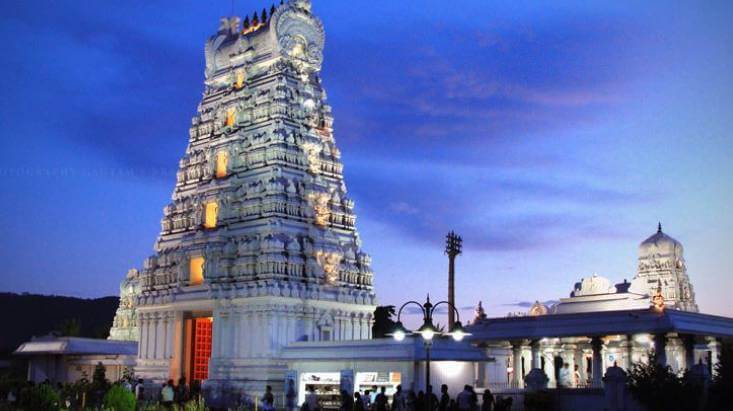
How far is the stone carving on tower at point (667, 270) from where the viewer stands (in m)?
69.8

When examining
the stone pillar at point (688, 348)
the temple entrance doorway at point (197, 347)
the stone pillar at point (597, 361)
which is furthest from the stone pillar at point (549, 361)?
the temple entrance doorway at point (197, 347)

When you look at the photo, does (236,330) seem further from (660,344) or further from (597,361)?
(660,344)

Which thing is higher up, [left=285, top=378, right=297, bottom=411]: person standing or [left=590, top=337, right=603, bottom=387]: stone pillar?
[left=590, top=337, right=603, bottom=387]: stone pillar

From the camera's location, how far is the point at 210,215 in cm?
5294

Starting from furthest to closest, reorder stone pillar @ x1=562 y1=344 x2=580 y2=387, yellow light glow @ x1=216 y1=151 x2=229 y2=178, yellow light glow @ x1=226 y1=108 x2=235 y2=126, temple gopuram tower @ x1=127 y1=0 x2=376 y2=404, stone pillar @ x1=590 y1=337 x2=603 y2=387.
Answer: stone pillar @ x1=562 y1=344 x2=580 y2=387 < yellow light glow @ x1=226 y1=108 x2=235 y2=126 < yellow light glow @ x1=216 y1=151 x2=229 y2=178 < temple gopuram tower @ x1=127 y1=0 x2=376 y2=404 < stone pillar @ x1=590 y1=337 x2=603 y2=387

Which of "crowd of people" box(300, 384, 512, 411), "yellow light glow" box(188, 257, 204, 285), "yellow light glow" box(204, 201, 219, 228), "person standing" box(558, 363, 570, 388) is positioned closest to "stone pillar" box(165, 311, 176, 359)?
"yellow light glow" box(188, 257, 204, 285)

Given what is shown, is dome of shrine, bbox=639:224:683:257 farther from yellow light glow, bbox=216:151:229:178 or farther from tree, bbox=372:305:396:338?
yellow light glow, bbox=216:151:229:178

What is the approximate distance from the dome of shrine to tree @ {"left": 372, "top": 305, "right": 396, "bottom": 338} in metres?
24.3

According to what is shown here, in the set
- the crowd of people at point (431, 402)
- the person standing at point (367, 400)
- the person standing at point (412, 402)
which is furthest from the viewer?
the person standing at point (367, 400)

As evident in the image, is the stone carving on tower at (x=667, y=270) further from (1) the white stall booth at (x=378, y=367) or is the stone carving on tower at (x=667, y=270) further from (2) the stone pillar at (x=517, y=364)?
(1) the white stall booth at (x=378, y=367)

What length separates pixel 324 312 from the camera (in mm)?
49375

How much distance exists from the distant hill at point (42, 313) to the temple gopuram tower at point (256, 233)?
272ft

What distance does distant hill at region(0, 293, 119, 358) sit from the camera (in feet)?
433

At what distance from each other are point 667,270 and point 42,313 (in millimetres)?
101391
